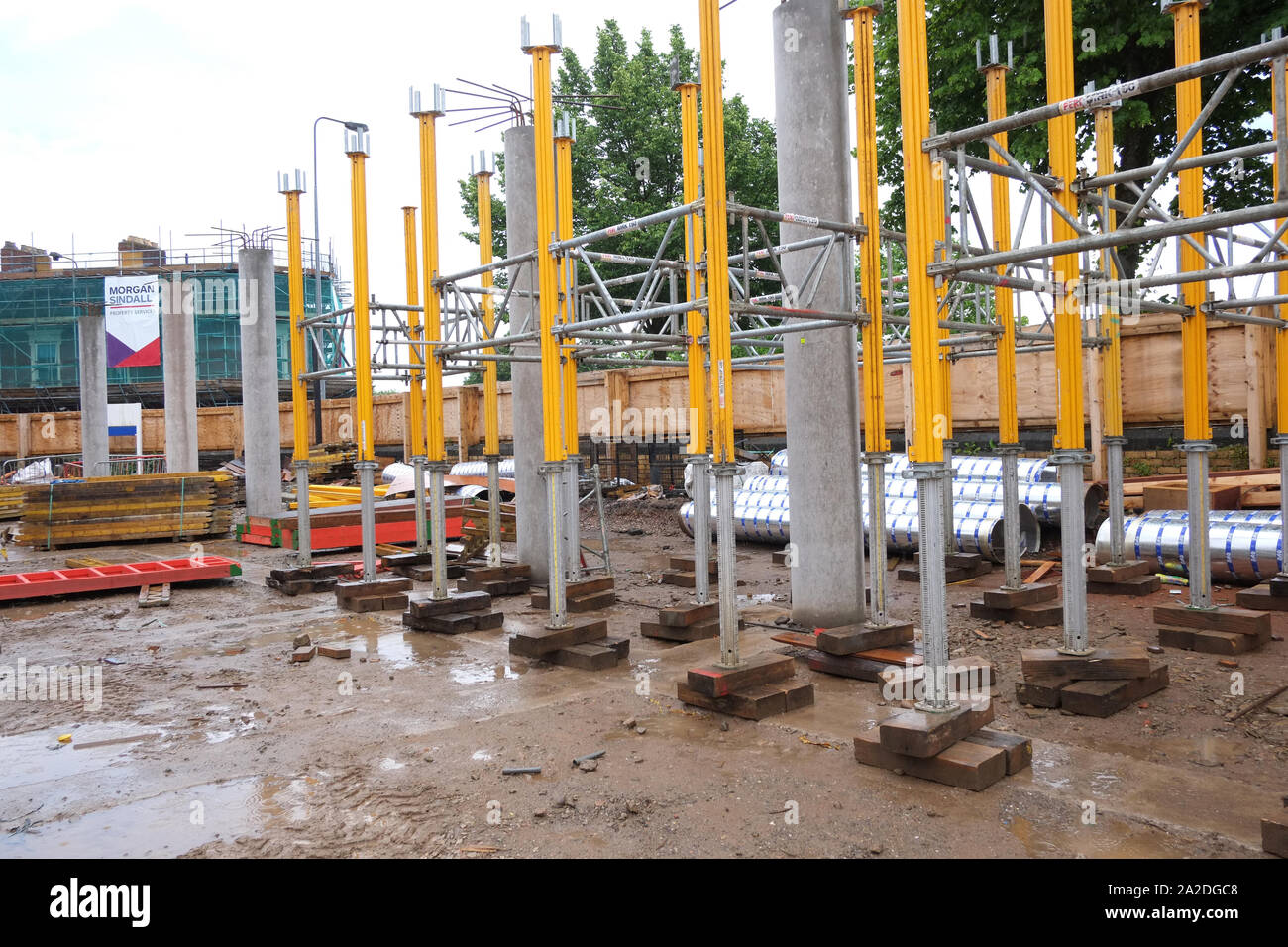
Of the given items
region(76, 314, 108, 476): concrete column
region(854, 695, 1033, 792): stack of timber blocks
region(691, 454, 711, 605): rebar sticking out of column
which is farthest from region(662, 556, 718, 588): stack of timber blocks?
region(76, 314, 108, 476): concrete column

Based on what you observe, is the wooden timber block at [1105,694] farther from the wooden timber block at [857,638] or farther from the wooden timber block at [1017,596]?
the wooden timber block at [1017,596]

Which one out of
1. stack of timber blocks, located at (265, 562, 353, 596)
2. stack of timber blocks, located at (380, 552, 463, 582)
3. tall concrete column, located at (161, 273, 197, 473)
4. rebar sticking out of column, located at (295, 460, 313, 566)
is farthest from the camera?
tall concrete column, located at (161, 273, 197, 473)

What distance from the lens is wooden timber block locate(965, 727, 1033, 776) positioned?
208 inches

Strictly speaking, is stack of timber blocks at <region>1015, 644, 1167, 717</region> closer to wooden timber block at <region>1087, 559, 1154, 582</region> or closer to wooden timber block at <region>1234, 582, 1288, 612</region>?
wooden timber block at <region>1234, 582, 1288, 612</region>

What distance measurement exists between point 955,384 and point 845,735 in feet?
45.0

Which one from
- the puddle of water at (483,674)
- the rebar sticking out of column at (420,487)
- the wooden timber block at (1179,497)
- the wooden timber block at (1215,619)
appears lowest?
the puddle of water at (483,674)

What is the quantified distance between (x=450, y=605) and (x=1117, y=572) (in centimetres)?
773

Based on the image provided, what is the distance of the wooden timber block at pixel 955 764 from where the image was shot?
5.07 m

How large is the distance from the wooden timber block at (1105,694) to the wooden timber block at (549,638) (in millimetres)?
4142

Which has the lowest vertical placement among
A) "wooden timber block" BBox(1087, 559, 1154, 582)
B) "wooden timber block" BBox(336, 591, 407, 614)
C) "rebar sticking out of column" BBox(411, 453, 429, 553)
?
"wooden timber block" BBox(336, 591, 407, 614)

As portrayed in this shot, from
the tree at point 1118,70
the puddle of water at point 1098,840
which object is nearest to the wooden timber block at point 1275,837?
the puddle of water at point 1098,840

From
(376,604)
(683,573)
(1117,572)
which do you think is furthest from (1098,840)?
(376,604)

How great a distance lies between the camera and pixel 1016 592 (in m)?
9.62

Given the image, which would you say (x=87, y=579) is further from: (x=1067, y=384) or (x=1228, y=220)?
(x=1228, y=220)
